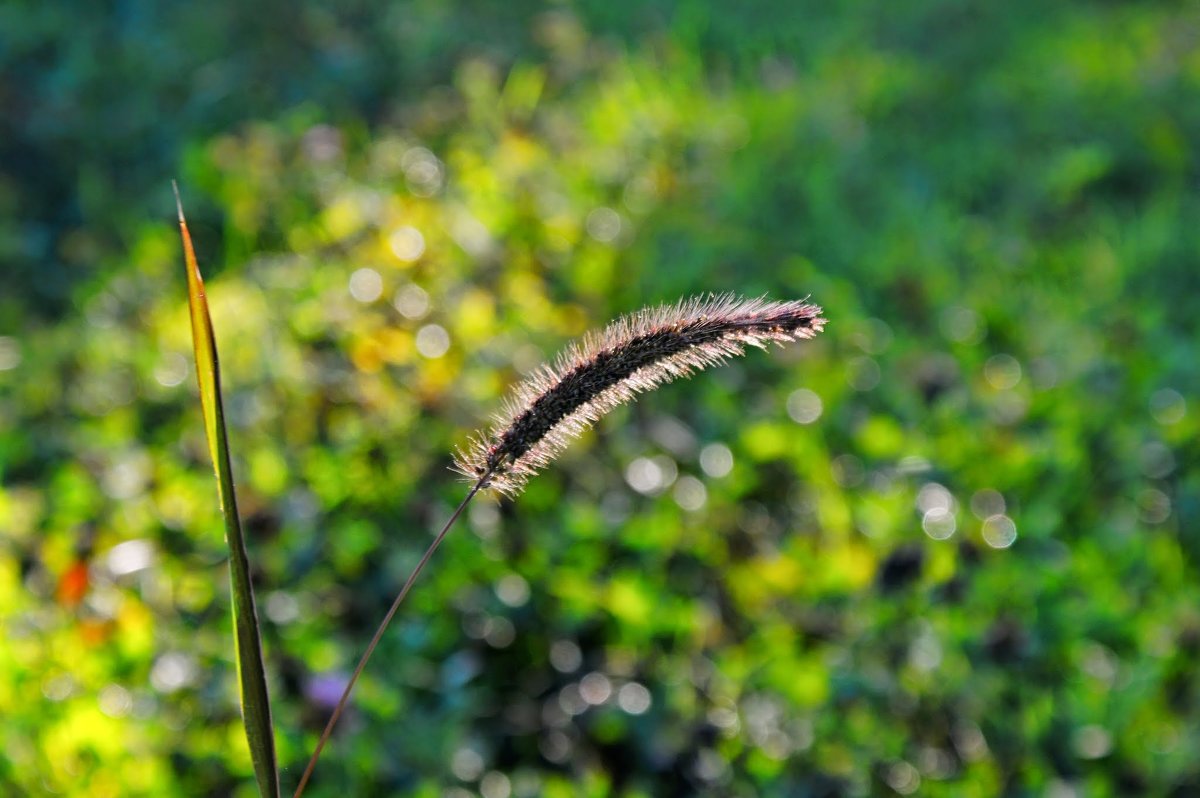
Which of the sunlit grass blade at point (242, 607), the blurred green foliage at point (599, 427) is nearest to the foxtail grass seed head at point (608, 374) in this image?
the sunlit grass blade at point (242, 607)

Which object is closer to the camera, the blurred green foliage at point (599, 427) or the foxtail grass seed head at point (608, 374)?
the foxtail grass seed head at point (608, 374)

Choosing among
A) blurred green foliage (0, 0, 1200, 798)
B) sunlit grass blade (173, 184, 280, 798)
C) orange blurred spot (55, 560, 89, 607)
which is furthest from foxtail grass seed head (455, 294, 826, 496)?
orange blurred spot (55, 560, 89, 607)

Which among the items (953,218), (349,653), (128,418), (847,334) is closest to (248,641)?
(349,653)

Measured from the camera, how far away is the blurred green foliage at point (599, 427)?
75.5 inches

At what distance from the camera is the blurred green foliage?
1.92 meters

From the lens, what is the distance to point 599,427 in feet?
8.40

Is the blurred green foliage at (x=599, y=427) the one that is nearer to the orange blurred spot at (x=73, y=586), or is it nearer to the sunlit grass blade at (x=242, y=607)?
the orange blurred spot at (x=73, y=586)

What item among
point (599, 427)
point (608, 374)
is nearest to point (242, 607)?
point (608, 374)

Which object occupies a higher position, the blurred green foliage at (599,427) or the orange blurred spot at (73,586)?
the blurred green foliage at (599,427)

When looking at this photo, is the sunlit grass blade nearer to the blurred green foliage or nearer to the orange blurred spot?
the blurred green foliage

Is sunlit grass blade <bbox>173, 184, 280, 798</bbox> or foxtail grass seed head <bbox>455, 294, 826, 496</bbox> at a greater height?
foxtail grass seed head <bbox>455, 294, 826, 496</bbox>

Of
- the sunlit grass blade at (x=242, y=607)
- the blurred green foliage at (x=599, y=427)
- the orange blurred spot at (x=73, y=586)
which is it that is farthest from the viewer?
the orange blurred spot at (x=73, y=586)

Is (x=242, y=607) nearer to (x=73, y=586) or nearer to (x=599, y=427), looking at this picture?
(x=73, y=586)

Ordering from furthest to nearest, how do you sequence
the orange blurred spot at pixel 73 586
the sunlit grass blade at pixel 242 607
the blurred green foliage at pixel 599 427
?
1. the orange blurred spot at pixel 73 586
2. the blurred green foliage at pixel 599 427
3. the sunlit grass blade at pixel 242 607
